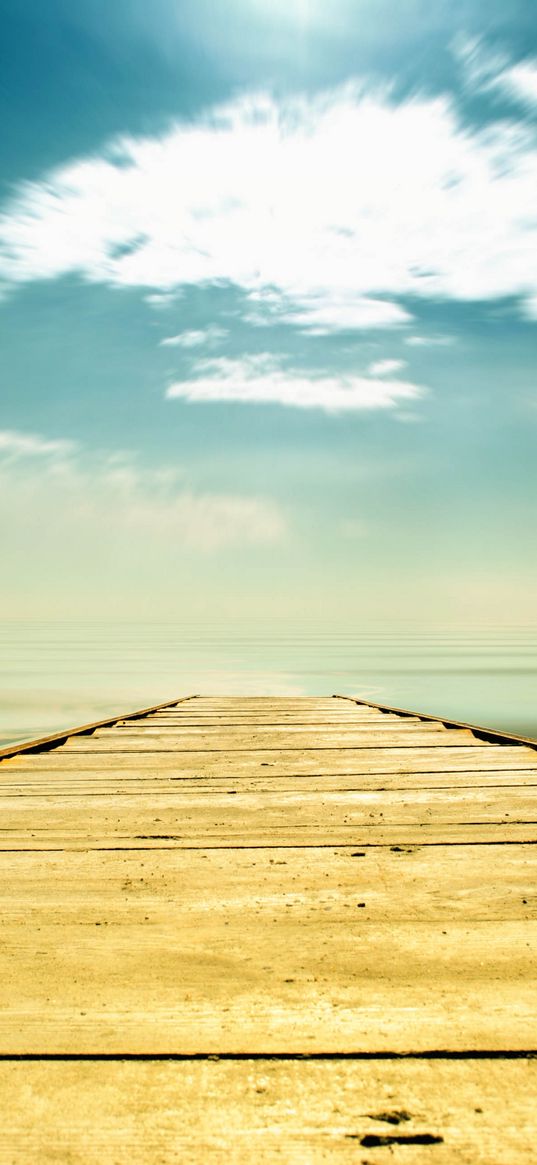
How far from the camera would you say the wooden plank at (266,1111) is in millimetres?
1063

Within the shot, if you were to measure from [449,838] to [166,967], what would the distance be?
1244mm

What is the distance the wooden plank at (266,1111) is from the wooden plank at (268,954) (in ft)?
0.21

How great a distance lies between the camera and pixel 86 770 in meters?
4.04

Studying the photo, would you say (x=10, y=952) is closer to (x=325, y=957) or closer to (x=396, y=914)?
(x=325, y=957)

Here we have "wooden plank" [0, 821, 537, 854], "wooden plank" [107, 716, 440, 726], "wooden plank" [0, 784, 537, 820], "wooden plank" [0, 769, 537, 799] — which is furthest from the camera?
"wooden plank" [107, 716, 440, 726]

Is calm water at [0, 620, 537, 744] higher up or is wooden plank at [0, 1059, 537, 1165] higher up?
wooden plank at [0, 1059, 537, 1165]

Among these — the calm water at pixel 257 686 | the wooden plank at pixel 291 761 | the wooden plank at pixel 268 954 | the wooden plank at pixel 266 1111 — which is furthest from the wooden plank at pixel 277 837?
the calm water at pixel 257 686

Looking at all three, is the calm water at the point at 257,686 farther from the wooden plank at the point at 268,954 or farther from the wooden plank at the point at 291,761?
the wooden plank at the point at 268,954

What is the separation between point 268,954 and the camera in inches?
66.4

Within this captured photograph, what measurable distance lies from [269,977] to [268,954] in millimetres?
107

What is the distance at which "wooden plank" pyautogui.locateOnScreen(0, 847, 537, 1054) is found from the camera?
1368 millimetres

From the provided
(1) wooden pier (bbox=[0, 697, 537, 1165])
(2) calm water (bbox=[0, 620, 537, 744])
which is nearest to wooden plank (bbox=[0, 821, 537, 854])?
(1) wooden pier (bbox=[0, 697, 537, 1165])

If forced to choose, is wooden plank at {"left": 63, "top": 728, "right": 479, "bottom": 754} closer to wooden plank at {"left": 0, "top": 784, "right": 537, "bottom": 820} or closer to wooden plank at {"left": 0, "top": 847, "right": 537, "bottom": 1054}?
wooden plank at {"left": 0, "top": 784, "right": 537, "bottom": 820}

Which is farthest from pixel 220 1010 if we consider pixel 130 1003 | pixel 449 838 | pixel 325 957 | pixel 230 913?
pixel 449 838
